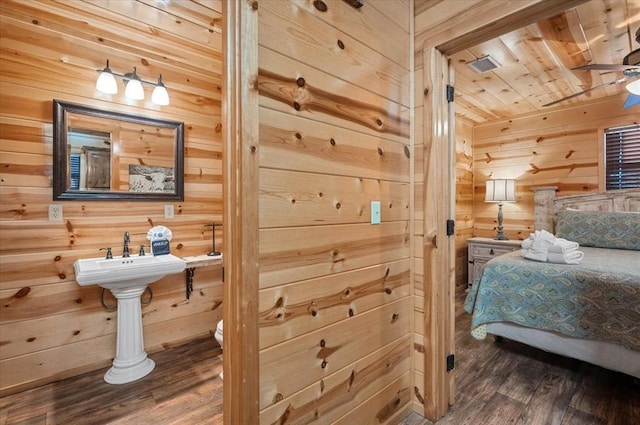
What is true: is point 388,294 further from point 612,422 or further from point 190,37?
point 190,37

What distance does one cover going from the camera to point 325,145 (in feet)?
4.30

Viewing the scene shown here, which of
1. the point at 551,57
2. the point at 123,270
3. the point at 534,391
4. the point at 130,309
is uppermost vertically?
the point at 551,57

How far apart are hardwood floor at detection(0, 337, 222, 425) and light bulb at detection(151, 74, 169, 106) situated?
82.4 inches

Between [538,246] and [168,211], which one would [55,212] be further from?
[538,246]

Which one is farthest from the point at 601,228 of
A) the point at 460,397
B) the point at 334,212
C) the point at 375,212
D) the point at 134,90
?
the point at 134,90

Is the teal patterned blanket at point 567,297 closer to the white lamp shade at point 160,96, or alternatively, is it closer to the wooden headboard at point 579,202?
the wooden headboard at point 579,202

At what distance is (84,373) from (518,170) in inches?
203

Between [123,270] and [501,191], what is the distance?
419 cm

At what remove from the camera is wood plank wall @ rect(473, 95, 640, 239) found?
3.56 m

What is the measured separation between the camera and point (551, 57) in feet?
A: 8.47

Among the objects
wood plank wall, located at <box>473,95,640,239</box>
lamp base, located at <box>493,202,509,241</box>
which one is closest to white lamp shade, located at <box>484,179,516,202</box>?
lamp base, located at <box>493,202,509,241</box>

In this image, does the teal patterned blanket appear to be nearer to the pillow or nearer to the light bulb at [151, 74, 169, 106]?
the pillow

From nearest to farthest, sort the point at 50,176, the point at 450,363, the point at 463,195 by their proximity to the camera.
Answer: the point at 450,363
the point at 50,176
the point at 463,195

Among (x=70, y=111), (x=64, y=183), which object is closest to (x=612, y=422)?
(x=64, y=183)
